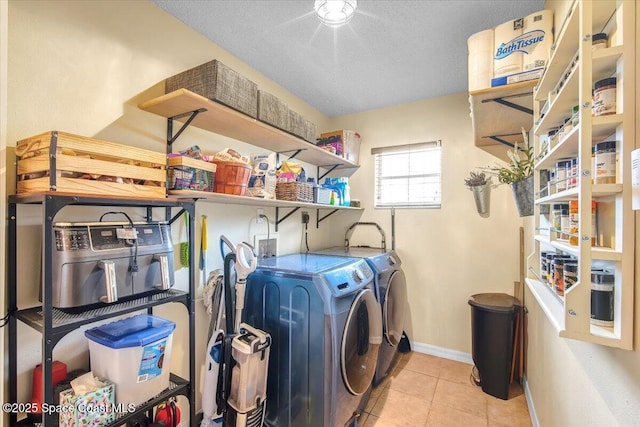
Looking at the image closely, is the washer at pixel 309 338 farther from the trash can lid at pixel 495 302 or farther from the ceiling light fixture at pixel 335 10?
the ceiling light fixture at pixel 335 10

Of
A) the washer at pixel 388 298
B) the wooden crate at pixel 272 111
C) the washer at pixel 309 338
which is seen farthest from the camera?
the washer at pixel 388 298

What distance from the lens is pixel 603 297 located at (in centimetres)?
71

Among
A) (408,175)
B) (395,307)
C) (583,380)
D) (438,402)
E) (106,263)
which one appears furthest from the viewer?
(408,175)

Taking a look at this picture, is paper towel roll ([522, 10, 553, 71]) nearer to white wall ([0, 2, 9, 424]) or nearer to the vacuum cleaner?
the vacuum cleaner

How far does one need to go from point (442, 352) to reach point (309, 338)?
5.98 ft

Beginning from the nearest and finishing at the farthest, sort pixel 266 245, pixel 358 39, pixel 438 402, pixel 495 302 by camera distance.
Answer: pixel 358 39 → pixel 438 402 → pixel 495 302 → pixel 266 245

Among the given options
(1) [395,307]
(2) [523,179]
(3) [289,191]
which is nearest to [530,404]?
(1) [395,307]

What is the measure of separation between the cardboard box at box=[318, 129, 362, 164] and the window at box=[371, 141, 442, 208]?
28cm

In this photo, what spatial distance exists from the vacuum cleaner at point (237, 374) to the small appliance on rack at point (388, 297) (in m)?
1.03

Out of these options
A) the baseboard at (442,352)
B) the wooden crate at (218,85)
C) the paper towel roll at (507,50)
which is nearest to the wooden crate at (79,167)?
the wooden crate at (218,85)

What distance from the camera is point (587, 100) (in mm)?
712

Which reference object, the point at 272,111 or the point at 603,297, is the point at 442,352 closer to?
the point at 603,297

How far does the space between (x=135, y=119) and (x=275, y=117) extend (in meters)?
0.78

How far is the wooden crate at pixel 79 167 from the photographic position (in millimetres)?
997
